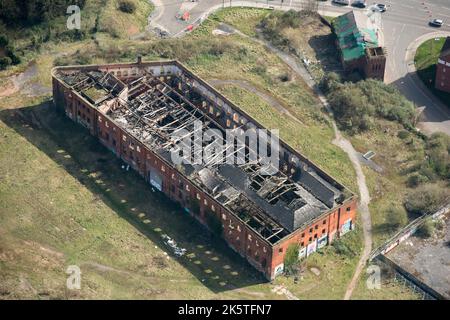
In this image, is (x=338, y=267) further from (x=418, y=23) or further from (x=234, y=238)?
(x=418, y=23)

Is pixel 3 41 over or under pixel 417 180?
over

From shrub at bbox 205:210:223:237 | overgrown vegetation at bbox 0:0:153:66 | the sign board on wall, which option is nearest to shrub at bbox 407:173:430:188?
the sign board on wall

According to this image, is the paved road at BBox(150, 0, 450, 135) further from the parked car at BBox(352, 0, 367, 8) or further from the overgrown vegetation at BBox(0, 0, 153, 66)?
the overgrown vegetation at BBox(0, 0, 153, 66)

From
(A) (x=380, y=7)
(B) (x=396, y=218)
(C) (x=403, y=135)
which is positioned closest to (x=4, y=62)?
(C) (x=403, y=135)

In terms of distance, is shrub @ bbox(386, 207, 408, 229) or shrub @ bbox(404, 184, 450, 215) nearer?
shrub @ bbox(386, 207, 408, 229)

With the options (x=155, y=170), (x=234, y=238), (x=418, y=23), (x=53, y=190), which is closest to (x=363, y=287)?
(x=234, y=238)

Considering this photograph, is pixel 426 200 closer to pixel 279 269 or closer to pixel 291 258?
pixel 291 258
